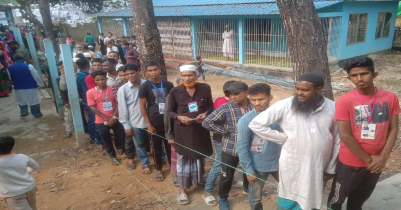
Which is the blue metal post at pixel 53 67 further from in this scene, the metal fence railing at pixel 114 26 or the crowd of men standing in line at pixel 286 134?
the metal fence railing at pixel 114 26

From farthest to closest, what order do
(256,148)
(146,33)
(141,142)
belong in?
(146,33)
(141,142)
(256,148)

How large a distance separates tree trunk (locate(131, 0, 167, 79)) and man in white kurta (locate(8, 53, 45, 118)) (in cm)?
269

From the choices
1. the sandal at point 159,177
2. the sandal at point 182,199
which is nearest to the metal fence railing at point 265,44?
the sandal at point 159,177

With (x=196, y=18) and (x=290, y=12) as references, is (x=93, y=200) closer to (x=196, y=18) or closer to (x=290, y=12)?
(x=290, y=12)

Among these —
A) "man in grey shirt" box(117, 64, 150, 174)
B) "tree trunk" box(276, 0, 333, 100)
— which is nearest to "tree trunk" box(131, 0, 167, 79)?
"man in grey shirt" box(117, 64, 150, 174)

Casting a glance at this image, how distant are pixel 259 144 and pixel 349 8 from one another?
33.9 feet

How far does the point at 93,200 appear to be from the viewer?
139 inches

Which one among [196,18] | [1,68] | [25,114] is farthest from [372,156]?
[196,18]

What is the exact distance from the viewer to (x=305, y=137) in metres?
2.13

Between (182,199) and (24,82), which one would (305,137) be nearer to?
(182,199)

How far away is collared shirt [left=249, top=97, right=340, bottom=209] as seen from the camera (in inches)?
84.0

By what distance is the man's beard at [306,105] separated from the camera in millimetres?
2102

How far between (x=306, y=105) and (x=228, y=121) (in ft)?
2.95

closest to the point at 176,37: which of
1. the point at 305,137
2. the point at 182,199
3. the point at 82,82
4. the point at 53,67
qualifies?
the point at 53,67
